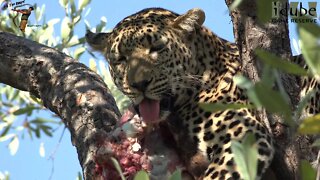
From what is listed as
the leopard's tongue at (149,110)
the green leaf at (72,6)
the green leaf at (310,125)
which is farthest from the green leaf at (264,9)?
the green leaf at (72,6)

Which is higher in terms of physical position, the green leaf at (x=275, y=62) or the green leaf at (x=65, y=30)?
the green leaf at (x=65, y=30)

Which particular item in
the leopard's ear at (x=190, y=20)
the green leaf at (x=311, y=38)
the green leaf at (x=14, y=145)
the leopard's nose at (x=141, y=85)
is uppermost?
the leopard's ear at (x=190, y=20)

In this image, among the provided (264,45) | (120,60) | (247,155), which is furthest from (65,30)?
(247,155)

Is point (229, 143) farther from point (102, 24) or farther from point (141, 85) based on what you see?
point (102, 24)

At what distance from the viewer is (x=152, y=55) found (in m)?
5.06

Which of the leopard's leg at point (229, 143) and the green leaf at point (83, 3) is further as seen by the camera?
the green leaf at point (83, 3)

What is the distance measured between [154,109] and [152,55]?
1.71 feet

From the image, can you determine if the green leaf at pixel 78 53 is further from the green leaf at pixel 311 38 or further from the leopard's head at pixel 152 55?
the green leaf at pixel 311 38

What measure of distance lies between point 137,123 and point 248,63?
110 cm

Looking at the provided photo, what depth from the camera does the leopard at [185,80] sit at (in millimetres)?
4502

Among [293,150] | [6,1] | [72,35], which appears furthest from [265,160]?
[72,35]

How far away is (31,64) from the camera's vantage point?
5.07m

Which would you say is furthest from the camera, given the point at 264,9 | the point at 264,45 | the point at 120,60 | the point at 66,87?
the point at 120,60

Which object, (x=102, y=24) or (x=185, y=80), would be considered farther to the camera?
(x=102, y=24)
